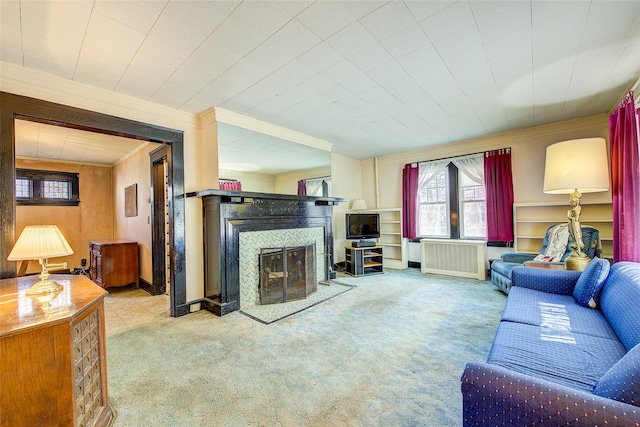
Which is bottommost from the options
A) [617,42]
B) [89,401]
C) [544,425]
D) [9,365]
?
[89,401]

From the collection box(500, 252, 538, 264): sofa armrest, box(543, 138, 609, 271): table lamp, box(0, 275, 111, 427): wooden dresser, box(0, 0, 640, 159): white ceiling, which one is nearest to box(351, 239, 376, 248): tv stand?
box(500, 252, 538, 264): sofa armrest

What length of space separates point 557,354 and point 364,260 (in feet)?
13.0

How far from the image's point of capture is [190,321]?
3.12 metres

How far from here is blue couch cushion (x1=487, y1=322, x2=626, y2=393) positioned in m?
1.32

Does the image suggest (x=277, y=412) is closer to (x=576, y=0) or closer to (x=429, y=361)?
(x=429, y=361)

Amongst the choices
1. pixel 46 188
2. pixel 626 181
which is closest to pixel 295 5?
pixel 626 181

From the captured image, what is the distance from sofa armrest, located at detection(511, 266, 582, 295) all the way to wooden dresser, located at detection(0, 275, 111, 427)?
11.2 ft

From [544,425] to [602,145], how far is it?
246 cm

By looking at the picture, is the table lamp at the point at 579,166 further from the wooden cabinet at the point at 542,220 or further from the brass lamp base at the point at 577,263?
the wooden cabinet at the point at 542,220

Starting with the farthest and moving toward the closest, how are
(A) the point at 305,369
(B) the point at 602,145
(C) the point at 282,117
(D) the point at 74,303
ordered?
1. (C) the point at 282,117
2. (B) the point at 602,145
3. (A) the point at 305,369
4. (D) the point at 74,303

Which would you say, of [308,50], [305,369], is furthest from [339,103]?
[305,369]

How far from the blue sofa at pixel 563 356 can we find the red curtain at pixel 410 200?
290 cm

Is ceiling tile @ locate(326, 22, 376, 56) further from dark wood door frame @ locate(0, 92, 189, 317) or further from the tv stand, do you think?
the tv stand

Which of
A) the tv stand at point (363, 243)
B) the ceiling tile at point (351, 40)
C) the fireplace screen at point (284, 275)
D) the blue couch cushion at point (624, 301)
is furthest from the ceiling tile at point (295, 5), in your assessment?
the tv stand at point (363, 243)
